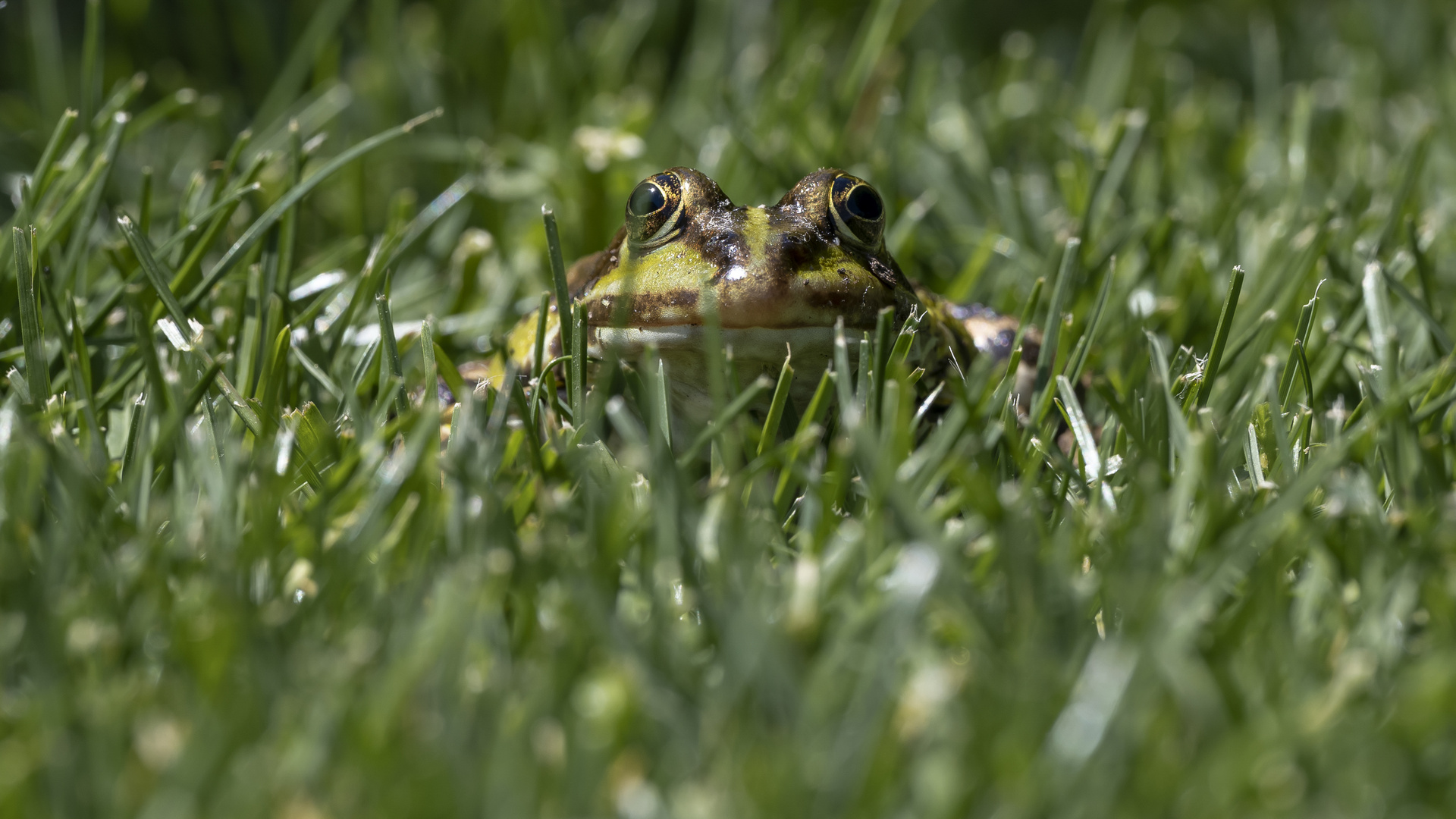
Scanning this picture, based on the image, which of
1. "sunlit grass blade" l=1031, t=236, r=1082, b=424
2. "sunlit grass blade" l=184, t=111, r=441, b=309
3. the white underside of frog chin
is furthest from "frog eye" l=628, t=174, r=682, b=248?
"sunlit grass blade" l=1031, t=236, r=1082, b=424

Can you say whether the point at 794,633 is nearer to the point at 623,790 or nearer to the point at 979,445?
the point at 623,790

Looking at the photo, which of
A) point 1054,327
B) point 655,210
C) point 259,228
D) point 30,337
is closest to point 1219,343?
point 1054,327

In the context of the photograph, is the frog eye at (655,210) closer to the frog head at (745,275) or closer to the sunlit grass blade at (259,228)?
the frog head at (745,275)

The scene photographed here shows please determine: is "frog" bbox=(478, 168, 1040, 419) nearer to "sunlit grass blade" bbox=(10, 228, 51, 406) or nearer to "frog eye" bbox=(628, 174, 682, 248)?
"frog eye" bbox=(628, 174, 682, 248)

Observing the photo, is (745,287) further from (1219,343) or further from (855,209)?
(1219,343)

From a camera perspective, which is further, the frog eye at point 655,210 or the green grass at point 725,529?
the frog eye at point 655,210

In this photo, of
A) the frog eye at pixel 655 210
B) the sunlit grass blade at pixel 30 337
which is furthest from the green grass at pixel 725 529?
the frog eye at pixel 655 210

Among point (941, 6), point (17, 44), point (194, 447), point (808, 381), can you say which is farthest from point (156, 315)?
point (941, 6)
